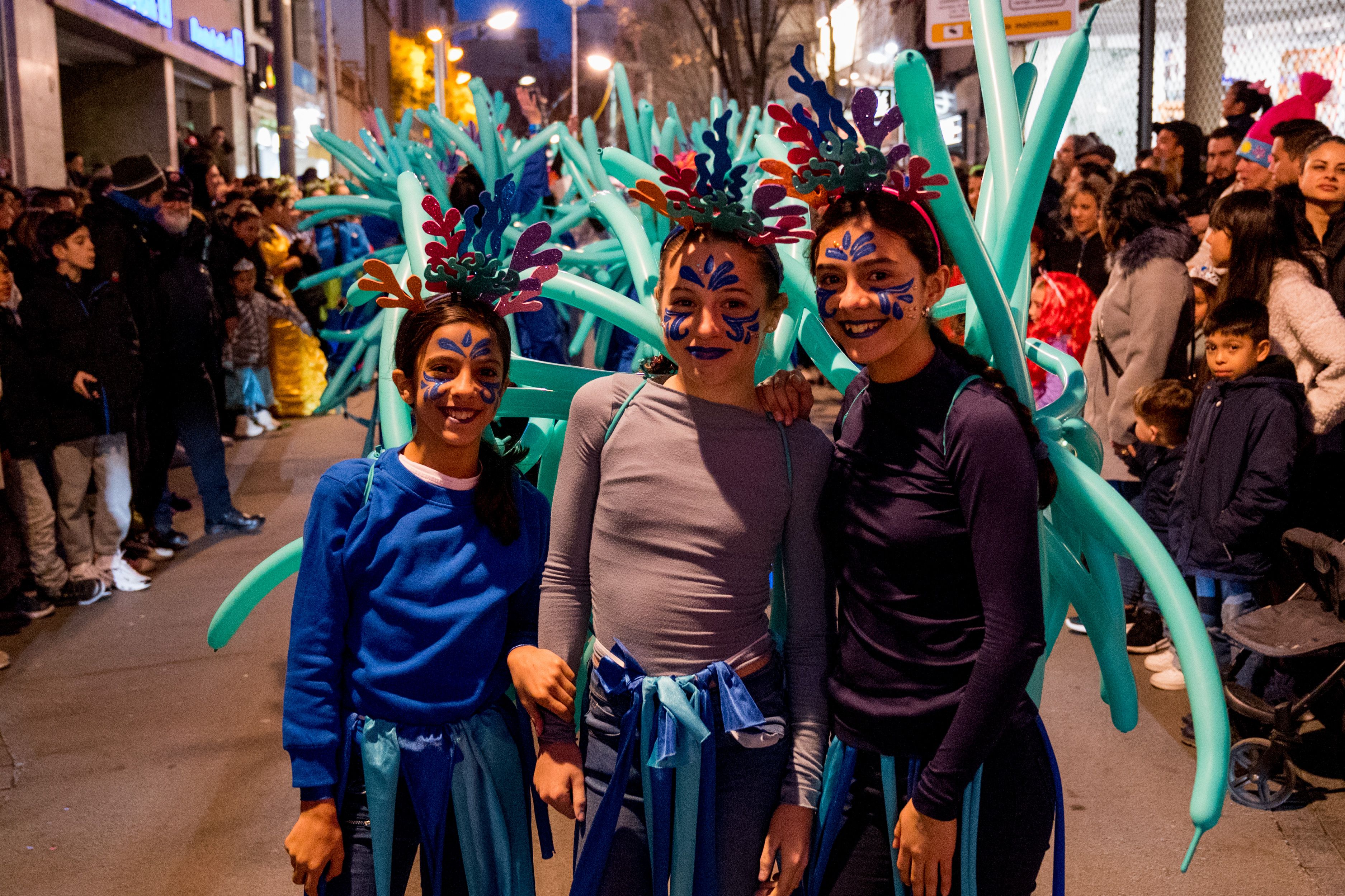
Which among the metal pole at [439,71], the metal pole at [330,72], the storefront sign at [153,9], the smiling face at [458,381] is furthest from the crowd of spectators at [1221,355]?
the metal pole at [330,72]

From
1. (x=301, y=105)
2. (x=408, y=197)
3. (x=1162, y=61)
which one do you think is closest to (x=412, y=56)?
(x=301, y=105)

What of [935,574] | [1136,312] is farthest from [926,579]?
[1136,312]

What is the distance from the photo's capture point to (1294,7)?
7113 mm

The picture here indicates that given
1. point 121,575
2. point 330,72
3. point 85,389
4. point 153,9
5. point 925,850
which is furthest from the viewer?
point 330,72

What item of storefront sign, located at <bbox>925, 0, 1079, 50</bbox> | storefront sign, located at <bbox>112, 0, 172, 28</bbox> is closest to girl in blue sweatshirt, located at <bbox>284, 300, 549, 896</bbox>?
storefront sign, located at <bbox>925, 0, 1079, 50</bbox>

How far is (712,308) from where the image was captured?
1.65 meters

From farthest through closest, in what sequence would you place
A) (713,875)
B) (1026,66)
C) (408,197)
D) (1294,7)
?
1. (1294,7)
2. (408,197)
3. (1026,66)
4. (713,875)

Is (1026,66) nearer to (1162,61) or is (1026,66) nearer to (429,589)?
(429,589)

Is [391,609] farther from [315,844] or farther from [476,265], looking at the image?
[476,265]

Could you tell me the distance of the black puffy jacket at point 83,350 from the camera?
15.6ft

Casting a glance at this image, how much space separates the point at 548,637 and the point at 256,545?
4.60 m

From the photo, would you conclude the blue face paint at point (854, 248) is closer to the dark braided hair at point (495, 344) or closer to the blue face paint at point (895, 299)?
the blue face paint at point (895, 299)

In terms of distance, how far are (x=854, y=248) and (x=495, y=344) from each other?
0.60 m

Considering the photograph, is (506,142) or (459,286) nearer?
(459,286)
